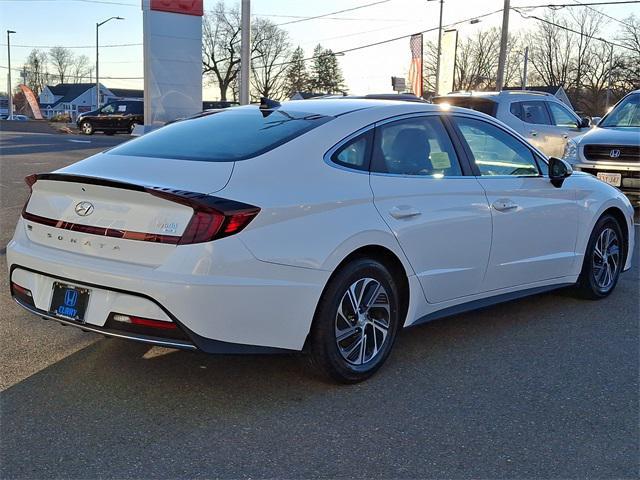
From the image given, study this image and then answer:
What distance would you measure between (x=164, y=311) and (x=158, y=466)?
689 millimetres

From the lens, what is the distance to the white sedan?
3.27 meters

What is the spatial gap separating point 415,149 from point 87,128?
1339 inches

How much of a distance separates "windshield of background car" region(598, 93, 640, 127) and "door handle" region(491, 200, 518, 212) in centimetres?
734

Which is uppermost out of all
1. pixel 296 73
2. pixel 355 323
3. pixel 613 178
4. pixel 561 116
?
pixel 296 73

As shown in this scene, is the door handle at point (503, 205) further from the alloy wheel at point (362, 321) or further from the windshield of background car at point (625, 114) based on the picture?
the windshield of background car at point (625, 114)

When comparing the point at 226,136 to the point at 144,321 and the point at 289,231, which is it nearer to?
the point at 289,231

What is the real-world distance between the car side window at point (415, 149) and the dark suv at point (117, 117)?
104 ft

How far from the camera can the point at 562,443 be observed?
325 centimetres

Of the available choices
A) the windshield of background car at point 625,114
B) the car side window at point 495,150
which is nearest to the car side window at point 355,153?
the car side window at point 495,150

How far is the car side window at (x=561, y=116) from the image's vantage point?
12961mm

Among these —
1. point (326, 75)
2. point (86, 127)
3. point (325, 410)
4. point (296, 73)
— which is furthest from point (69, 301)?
point (326, 75)

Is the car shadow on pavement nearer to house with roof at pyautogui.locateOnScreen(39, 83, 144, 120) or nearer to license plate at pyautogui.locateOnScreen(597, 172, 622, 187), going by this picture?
license plate at pyautogui.locateOnScreen(597, 172, 622, 187)

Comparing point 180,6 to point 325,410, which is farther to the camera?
point 180,6

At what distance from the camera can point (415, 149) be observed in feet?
14.4
